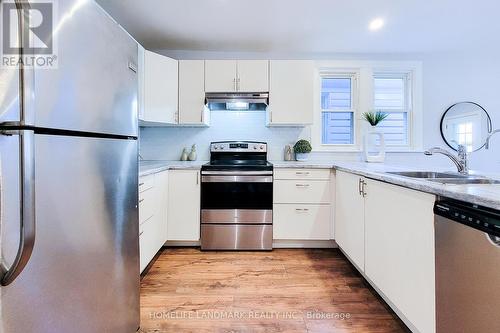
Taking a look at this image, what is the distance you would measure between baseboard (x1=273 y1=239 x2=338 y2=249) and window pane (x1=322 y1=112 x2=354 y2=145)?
1256 millimetres

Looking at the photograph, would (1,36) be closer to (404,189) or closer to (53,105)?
(53,105)

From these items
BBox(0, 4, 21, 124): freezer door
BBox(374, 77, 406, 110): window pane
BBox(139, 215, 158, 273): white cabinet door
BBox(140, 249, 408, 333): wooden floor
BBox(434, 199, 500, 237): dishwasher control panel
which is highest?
BBox(374, 77, 406, 110): window pane

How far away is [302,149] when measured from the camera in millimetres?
3148

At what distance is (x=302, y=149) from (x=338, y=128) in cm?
63

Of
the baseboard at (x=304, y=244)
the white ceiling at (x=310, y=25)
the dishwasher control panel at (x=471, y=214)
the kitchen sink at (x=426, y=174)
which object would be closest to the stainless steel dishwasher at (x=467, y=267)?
the dishwasher control panel at (x=471, y=214)

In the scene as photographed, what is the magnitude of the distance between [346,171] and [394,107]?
1.63 meters

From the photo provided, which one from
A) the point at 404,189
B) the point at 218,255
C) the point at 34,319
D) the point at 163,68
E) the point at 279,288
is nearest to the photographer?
the point at 34,319

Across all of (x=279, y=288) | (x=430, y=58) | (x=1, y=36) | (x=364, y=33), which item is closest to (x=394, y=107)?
(x=430, y=58)

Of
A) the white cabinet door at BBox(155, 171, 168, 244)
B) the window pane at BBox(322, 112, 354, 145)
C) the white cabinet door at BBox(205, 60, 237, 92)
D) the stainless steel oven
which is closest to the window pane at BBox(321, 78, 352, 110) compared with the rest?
the window pane at BBox(322, 112, 354, 145)

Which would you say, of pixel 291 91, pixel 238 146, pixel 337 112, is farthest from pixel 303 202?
pixel 337 112

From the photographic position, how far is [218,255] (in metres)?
2.63

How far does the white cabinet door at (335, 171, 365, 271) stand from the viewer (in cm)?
203

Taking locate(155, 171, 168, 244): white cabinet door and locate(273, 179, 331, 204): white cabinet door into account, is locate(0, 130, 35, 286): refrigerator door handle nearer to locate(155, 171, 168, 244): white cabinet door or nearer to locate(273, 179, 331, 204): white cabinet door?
locate(155, 171, 168, 244): white cabinet door

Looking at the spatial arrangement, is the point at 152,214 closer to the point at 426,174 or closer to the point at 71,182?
the point at 71,182
